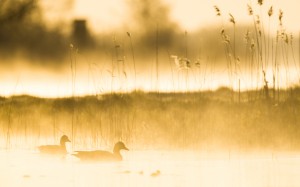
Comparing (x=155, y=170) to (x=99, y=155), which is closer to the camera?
(x=155, y=170)

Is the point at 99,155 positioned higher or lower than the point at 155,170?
higher

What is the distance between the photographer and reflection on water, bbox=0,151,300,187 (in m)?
8.59

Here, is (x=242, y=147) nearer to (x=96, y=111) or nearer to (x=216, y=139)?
(x=216, y=139)

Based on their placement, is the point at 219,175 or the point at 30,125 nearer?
the point at 219,175

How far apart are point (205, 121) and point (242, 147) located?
78cm

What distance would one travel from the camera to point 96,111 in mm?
13234

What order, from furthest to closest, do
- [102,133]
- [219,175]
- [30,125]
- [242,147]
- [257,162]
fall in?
[30,125] < [102,133] < [242,147] < [257,162] < [219,175]

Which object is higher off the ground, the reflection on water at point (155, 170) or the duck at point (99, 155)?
the duck at point (99, 155)

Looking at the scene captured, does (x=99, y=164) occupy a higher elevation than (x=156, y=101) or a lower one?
lower

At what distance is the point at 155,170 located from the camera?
969 cm

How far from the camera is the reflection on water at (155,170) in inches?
338

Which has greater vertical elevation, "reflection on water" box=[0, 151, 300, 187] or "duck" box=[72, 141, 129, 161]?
"duck" box=[72, 141, 129, 161]

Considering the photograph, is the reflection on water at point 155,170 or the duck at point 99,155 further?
the duck at point 99,155

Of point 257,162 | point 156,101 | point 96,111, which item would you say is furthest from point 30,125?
point 257,162
